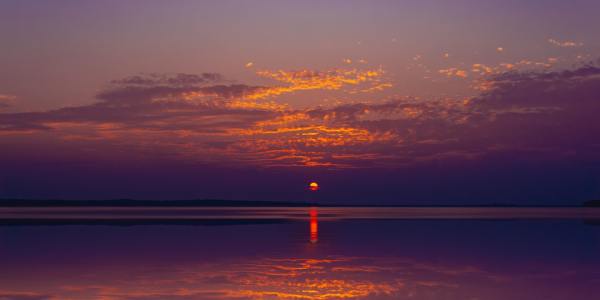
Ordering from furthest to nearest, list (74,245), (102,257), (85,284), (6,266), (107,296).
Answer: (74,245) < (102,257) < (6,266) < (85,284) < (107,296)

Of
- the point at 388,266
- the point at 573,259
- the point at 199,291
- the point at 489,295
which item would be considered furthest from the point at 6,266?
the point at 573,259

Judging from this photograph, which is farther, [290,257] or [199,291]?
[290,257]

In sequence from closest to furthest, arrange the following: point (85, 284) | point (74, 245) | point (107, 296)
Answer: point (107, 296)
point (85, 284)
point (74, 245)

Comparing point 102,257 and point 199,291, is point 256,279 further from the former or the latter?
point 102,257

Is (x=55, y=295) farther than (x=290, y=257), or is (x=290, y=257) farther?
(x=290, y=257)

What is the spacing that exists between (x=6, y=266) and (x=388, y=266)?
14.4 metres

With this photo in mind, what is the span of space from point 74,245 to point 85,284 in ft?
51.0

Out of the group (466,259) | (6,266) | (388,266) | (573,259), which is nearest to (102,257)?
(6,266)

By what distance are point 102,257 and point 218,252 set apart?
Result: 5497 mm

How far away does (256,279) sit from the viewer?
2167cm

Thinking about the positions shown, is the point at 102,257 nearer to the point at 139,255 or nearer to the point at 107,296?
the point at 139,255

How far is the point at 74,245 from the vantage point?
1377 inches

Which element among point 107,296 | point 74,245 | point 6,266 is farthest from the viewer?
point 74,245

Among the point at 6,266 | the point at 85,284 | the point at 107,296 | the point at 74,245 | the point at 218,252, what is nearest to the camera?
the point at 107,296
